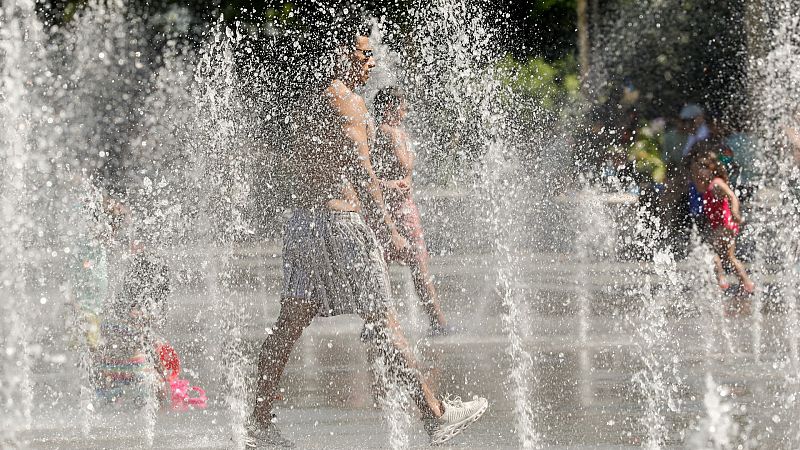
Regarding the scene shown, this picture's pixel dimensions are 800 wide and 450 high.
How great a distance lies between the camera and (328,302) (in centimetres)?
589

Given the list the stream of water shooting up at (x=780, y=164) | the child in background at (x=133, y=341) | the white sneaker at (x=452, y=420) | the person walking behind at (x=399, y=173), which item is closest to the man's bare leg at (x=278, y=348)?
the white sneaker at (x=452, y=420)

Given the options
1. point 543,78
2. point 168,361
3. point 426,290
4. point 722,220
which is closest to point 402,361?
point 168,361

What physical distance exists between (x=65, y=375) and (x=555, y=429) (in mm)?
2933

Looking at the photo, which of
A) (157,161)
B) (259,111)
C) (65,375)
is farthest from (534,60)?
(65,375)

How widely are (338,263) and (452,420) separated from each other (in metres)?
0.75

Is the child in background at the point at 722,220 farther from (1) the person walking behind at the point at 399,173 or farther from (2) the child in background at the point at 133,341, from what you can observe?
(2) the child in background at the point at 133,341

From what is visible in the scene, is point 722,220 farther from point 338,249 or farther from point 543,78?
point 543,78

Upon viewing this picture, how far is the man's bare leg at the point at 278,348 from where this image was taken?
587cm

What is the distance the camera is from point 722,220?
1155 centimetres

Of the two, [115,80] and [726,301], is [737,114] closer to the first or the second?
[115,80]

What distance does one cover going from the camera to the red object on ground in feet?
23.2

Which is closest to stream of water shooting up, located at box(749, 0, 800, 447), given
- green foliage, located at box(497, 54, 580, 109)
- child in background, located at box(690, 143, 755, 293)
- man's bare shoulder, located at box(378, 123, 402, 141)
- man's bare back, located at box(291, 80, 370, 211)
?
child in background, located at box(690, 143, 755, 293)

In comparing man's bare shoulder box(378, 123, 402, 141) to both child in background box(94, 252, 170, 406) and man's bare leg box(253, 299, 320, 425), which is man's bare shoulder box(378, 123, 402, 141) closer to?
child in background box(94, 252, 170, 406)

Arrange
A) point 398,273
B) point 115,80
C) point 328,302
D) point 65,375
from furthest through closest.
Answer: point 115,80 → point 398,273 → point 65,375 → point 328,302
